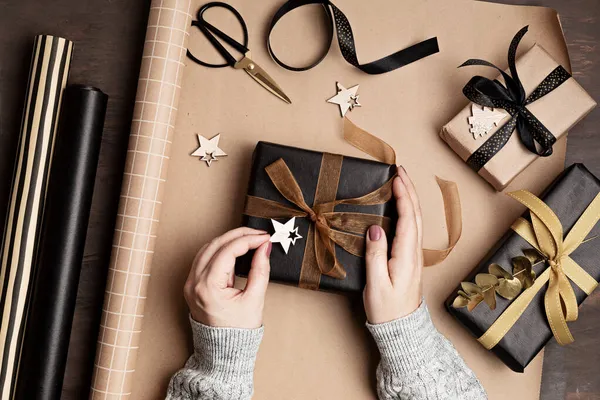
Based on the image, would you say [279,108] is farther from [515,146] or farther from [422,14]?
[515,146]

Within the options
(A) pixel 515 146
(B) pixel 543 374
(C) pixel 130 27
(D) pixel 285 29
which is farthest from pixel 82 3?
(B) pixel 543 374

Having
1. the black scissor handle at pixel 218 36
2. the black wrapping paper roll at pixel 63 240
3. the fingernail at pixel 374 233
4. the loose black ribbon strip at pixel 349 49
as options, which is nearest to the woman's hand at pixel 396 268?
the fingernail at pixel 374 233

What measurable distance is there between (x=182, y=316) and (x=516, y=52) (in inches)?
30.8

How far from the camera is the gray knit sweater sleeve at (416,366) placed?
3.16 ft

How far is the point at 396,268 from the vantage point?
97cm

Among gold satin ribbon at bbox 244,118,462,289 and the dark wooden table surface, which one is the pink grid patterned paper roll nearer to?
the dark wooden table surface

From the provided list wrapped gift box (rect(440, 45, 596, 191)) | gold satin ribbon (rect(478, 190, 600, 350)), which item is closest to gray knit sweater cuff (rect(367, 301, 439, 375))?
gold satin ribbon (rect(478, 190, 600, 350))

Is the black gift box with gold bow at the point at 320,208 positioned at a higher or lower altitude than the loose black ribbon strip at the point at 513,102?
lower

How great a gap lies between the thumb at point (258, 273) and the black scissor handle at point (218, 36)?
0.35 m

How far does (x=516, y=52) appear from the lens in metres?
1.08

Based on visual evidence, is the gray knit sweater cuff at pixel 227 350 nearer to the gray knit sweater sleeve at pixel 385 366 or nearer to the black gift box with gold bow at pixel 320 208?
the gray knit sweater sleeve at pixel 385 366

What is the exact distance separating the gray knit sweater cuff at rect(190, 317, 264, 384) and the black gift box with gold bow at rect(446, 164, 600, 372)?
361mm

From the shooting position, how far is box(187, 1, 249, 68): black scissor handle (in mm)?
1046

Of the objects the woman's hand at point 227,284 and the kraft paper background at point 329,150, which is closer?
the woman's hand at point 227,284
